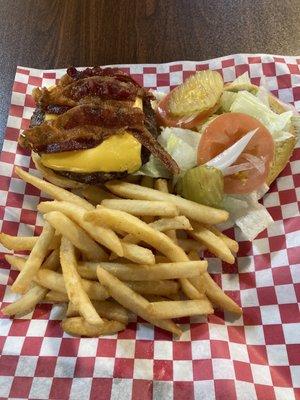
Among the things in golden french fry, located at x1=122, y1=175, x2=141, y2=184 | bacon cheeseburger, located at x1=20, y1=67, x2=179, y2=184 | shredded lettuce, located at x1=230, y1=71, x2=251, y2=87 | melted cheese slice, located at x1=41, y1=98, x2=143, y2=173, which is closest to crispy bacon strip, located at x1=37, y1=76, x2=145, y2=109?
bacon cheeseburger, located at x1=20, y1=67, x2=179, y2=184

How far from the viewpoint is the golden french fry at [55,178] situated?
2.41 m

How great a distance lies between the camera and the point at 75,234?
1995mm

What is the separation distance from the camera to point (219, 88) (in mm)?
2664

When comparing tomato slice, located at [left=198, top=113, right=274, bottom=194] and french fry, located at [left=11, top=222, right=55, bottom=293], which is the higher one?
tomato slice, located at [left=198, top=113, right=274, bottom=194]

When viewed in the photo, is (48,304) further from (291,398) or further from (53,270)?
(291,398)

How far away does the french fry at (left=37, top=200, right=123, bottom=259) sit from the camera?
6.23 feet

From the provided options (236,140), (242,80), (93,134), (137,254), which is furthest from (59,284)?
(242,80)

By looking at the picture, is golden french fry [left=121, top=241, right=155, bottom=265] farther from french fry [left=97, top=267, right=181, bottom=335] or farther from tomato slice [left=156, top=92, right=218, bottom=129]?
tomato slice [left=156, top=92, right=218, bottom=129]

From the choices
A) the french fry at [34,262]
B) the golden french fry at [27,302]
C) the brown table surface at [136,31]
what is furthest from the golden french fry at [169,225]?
the brown table surface at [136,31]

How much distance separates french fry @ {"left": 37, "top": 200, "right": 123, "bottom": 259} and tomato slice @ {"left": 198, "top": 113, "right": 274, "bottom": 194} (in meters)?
0.73

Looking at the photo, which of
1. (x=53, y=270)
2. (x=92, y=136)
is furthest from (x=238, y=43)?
(x=53, y=270)

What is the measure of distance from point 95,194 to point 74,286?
0.56m

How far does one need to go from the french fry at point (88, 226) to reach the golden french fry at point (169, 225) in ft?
0.31

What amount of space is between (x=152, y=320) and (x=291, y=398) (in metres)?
0.60
